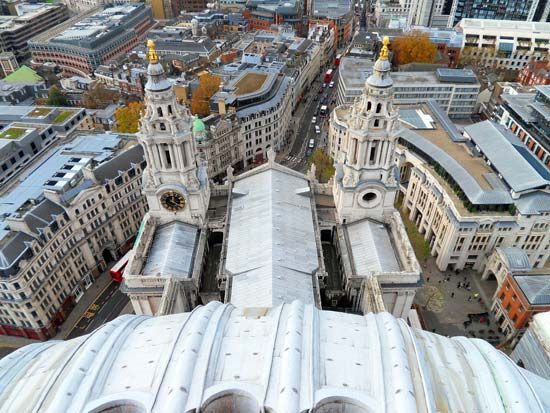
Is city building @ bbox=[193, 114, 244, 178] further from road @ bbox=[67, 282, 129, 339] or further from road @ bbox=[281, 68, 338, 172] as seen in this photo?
road @ bbox=[67, 282, 129, 339]

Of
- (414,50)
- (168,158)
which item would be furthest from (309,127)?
(168,158)

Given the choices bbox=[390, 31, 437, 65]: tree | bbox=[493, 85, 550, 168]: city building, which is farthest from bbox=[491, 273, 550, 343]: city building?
bbox=[390, 31, 437, 65]: tree

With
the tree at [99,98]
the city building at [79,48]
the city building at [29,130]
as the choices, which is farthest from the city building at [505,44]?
the city building at [79,48]

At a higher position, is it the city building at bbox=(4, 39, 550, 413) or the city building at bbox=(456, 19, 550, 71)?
the city building at bbox=(4, 39, 550, 413)

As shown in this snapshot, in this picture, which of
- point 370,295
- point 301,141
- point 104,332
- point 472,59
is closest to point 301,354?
point 104,332

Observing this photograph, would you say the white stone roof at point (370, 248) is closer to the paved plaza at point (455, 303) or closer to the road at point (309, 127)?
the paved plaza at point (455, 303)

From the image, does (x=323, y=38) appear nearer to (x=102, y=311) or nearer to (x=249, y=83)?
(x=249, y=83)
